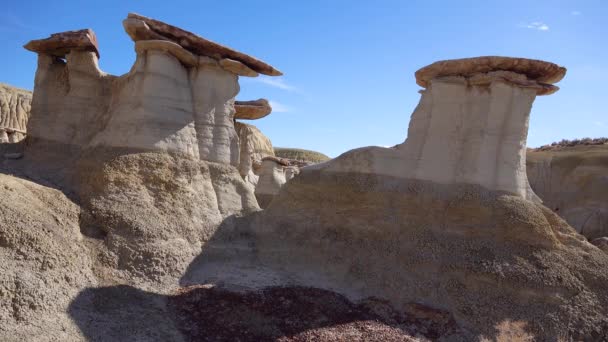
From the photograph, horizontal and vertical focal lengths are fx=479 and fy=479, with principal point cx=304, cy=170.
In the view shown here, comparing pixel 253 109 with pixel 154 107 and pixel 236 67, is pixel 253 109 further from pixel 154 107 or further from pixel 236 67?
pixel 154 107

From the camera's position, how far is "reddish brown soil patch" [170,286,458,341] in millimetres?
6551

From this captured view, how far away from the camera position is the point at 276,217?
9.67m

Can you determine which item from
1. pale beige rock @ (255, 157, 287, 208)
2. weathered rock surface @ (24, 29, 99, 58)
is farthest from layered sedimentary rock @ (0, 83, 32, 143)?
weathered rock surface @ (24, 29, 99, 58)

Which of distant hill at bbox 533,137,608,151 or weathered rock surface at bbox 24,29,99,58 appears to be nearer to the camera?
weathered rock surface at bbox 24,29,99,58

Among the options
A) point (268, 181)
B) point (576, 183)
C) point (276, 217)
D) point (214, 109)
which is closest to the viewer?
point (214, 109)

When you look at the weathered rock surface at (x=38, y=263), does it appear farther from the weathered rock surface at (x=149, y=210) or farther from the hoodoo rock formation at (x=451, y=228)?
the hoodoo rock formation at (x=451, y=228)

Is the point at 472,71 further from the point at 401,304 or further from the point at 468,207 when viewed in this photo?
the point at 401,304

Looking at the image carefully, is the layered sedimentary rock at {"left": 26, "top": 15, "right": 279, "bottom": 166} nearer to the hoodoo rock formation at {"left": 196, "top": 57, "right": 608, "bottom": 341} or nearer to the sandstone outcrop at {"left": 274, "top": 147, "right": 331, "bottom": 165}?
the hoodoo rock formation at {"left": 196, "top": 57, "right": 608, "bottom": 341}

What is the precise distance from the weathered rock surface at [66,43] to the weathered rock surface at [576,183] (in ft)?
60.3

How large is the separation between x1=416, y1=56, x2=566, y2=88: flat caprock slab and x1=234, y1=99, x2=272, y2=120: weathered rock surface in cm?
477

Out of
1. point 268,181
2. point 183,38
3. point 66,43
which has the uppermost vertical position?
point 183,38

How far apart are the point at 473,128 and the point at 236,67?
4.76 metres

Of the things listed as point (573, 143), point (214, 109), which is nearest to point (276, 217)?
point (214, 109)

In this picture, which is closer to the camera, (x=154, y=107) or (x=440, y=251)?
(x=440, y=251)
